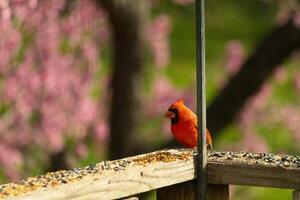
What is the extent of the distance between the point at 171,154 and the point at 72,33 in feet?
15.3

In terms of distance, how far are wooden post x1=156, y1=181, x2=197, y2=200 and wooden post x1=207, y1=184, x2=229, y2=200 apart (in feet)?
0.15

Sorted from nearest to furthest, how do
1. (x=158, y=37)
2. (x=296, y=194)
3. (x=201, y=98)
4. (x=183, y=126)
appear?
1. (x=296, y=194)
2. (x=201, y=98)
3. (x=183, y=126)
4. (x=158, y=37)

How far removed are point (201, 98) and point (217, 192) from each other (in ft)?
0.98

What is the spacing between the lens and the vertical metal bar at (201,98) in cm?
270

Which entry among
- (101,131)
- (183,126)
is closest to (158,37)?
(101,131)

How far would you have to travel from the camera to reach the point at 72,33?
736 centimetres

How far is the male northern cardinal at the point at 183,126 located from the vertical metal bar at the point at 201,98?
0.42 meters

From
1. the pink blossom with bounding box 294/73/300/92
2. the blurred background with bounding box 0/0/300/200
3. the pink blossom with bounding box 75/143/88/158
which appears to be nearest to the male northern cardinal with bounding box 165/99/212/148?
the blurred background with bounding box 0/0/300/200

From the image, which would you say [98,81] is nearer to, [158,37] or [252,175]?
[158,37]

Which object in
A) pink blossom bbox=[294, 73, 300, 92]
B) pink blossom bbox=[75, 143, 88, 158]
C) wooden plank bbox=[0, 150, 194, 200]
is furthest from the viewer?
pink blossom bbox=[294, 73, 300, 92]

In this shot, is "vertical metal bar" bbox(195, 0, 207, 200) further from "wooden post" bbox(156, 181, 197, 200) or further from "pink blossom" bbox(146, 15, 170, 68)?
"pink blossom" bbox(146, 15, 170, 68)

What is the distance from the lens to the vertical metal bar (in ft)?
8.87

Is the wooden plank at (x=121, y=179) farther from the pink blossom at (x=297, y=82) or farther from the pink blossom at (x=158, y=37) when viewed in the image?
the pink blossom at (x=297, y=82)

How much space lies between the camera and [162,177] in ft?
8.53
